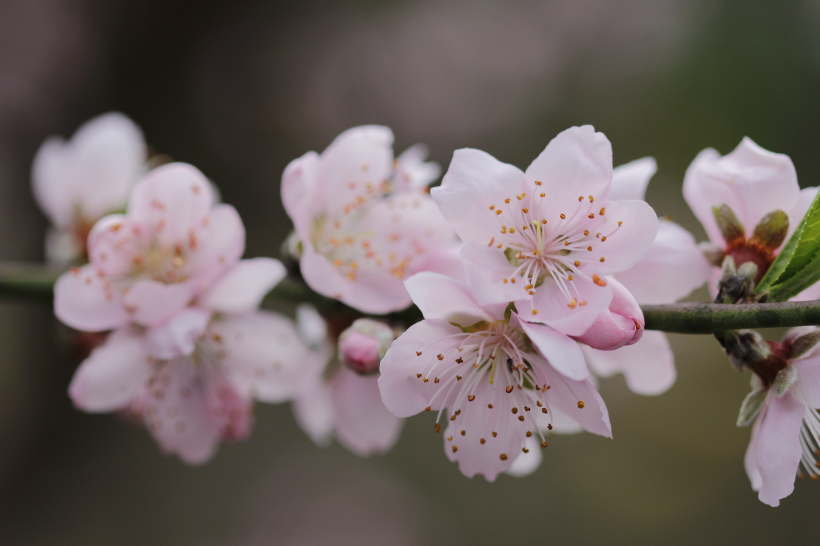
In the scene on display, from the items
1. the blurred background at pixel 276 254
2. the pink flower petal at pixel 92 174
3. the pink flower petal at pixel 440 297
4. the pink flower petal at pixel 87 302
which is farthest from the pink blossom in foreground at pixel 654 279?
the blurred background at pixel 276 254

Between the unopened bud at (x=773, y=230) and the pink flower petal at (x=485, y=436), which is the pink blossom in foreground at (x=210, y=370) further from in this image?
the unopened bud at (x=773, y=230)

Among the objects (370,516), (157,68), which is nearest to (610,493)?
(370,516)

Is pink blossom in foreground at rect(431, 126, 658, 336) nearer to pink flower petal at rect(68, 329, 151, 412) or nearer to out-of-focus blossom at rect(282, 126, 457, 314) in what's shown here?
out-of-focus blossom at rect(282, 126, 457, 314)

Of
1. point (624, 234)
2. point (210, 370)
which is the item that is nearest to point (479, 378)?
point (624, 234)

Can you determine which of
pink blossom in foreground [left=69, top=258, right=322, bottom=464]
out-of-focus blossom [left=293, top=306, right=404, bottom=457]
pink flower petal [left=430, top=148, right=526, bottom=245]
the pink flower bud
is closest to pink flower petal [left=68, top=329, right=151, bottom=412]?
pink blossom in foreground [left=69, top=258, right=322, bottom=464]

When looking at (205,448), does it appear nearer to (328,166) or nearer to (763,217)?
(328,166)

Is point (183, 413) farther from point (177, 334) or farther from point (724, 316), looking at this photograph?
point (724, 316)
